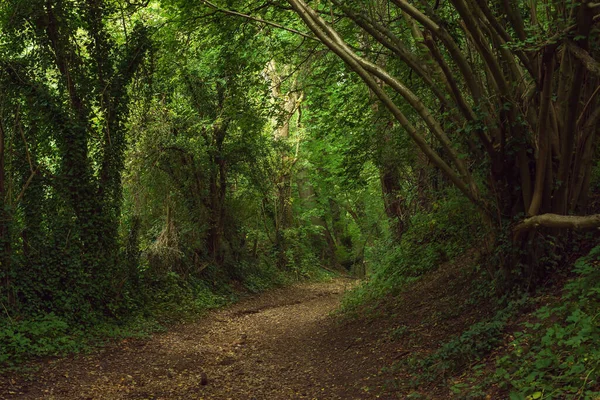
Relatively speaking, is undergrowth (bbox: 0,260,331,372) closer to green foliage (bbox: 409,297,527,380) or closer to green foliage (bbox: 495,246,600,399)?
green foliage (bbox: 409,297,527,380)

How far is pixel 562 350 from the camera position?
173 inches

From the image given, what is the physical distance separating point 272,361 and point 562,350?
522 centimetres

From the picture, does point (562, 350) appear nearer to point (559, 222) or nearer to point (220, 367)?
point (559, 222)

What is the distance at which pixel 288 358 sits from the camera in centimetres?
878

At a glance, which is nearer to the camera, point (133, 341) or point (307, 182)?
point (133, 341)

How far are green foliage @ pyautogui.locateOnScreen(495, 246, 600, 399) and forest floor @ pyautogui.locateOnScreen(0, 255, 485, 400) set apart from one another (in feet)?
2.68

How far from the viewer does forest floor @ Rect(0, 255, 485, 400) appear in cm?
658

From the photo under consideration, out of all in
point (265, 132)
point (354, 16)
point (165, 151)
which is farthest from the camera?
point (265, 132)

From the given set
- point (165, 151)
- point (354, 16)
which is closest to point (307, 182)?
point (165, 151)

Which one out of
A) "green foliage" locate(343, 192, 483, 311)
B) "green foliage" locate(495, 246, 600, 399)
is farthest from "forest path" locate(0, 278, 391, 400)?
"green foliage" locate(495, 246, 600, 399)

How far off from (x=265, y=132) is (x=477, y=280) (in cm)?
1212

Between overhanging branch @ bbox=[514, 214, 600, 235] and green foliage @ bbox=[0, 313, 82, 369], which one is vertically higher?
overhanging branch @ bbox=[514, 214, 600, 235]

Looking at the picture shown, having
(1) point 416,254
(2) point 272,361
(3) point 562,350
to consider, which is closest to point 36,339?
(2) point 272,361

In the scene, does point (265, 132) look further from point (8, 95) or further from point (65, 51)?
point (8, 95)
